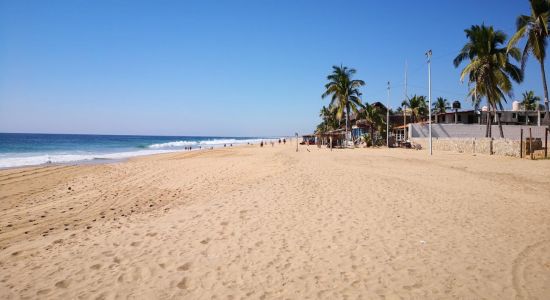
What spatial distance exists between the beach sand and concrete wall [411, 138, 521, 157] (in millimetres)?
12713

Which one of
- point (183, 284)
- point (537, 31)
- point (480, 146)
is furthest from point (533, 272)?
point (537, 31)

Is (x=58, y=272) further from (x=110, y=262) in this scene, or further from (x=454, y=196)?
(x=454, y=196)

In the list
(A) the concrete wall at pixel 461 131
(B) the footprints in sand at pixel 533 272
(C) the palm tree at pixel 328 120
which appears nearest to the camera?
(B) the footprints in sand at pixel 533 272

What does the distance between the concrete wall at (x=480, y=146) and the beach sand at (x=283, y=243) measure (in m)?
12.7

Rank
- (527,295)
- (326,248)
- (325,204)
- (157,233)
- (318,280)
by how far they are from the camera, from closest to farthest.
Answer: (527,295)
(318,280)
(326,248)
(157,233)
(325,204)

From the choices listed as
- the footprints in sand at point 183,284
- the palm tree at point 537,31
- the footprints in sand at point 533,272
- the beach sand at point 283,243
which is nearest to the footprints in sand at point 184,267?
the beach sand at point 283,243

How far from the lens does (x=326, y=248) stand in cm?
520

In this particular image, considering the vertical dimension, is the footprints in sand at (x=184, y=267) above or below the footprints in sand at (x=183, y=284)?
above

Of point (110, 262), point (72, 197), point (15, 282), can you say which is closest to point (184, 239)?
point (110, 262)

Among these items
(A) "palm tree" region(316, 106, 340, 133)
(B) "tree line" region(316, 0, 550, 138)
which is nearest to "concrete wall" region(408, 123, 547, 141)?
(B) "tree line" region(316, 0, 550, 138)

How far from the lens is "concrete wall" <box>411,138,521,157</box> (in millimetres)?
21062

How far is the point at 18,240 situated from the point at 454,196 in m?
10.6

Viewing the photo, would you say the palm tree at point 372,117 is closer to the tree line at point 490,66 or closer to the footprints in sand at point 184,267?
the tree line at point 490,66

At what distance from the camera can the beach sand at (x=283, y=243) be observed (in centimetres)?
400
